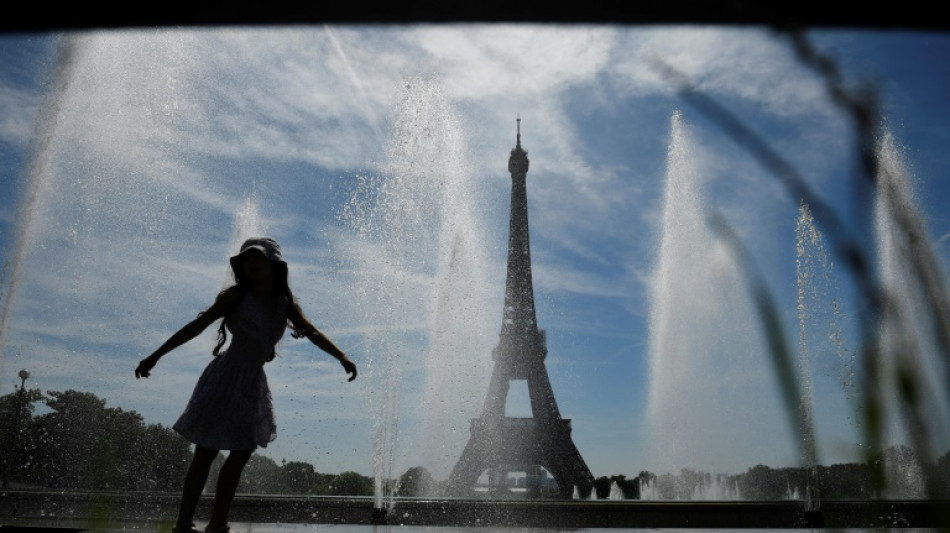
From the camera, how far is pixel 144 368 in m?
3.54

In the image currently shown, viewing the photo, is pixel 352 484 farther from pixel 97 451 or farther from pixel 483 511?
pixel 483 511

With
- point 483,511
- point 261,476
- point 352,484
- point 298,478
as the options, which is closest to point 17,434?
point 261,476

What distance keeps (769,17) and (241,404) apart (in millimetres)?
3365

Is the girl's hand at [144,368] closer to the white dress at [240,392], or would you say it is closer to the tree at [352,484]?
the white dress at [240,392]

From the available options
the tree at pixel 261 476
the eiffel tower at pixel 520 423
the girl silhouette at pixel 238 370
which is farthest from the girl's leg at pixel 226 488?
the eiffel tower at pixel 520 423

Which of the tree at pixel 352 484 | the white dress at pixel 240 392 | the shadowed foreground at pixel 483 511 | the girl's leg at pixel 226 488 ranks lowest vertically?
the tree at pixel 352 484

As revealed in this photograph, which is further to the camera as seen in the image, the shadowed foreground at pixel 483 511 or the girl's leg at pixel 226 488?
the shadowed foreground at pixel 483 511

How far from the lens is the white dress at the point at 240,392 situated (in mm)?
3555

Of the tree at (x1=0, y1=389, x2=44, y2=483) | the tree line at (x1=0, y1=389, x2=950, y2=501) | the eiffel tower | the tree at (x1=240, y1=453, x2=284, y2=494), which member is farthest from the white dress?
the eiffel tower

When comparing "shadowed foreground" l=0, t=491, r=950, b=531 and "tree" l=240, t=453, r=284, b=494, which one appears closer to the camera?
"shadowed foreground" l=0, t=491, r=950, b=531

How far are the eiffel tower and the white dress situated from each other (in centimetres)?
2582

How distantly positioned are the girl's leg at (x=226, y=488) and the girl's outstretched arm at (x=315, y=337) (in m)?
0.71

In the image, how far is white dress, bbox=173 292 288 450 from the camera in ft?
11.7

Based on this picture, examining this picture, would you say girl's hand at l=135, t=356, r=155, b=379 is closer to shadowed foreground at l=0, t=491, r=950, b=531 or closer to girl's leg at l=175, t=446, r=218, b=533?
girl's leg at l=175, t=446, r=218, b=533
